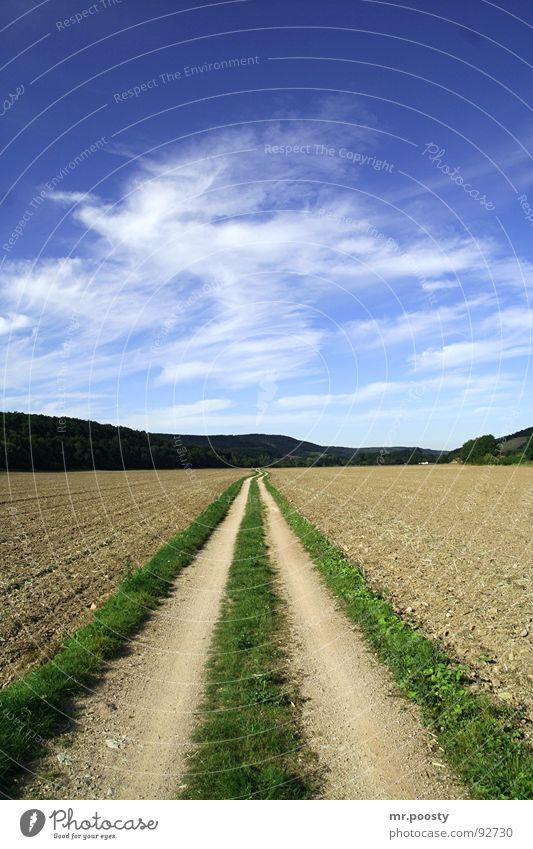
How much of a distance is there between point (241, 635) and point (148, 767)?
5303 millimetres

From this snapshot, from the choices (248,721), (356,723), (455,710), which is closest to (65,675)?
(248,721)

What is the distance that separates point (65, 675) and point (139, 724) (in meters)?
2.56

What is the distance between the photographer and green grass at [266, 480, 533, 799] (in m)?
6.88

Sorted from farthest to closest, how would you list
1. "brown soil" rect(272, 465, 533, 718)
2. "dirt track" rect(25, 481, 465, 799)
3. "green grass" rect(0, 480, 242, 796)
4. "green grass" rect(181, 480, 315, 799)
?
1. "brown soil" rect(272, 465, 533, 718)
2. "green grass" rect(0, 480, 242, 796)
3. "dirt track" rect(25, 481, 465, 799)
4. "green grass" rect(181, 480, 315, 799)

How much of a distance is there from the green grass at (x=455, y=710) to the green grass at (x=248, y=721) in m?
2.11

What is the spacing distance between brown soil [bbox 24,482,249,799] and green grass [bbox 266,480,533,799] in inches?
151

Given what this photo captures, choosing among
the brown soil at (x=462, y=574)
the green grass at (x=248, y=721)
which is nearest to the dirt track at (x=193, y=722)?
the green grass at (x=248, y=721)

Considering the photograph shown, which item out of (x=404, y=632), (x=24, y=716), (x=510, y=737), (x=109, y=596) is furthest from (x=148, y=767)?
(x=109, y=596)

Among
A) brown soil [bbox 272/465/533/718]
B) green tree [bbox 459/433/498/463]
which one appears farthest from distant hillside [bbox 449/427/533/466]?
brown soil [bbox 272/465/533/718]

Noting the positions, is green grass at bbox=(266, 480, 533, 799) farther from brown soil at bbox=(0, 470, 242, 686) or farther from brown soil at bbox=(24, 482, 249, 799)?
brown soil at bbox=(0, 470, 242, 686)

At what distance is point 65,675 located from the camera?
10352mm
